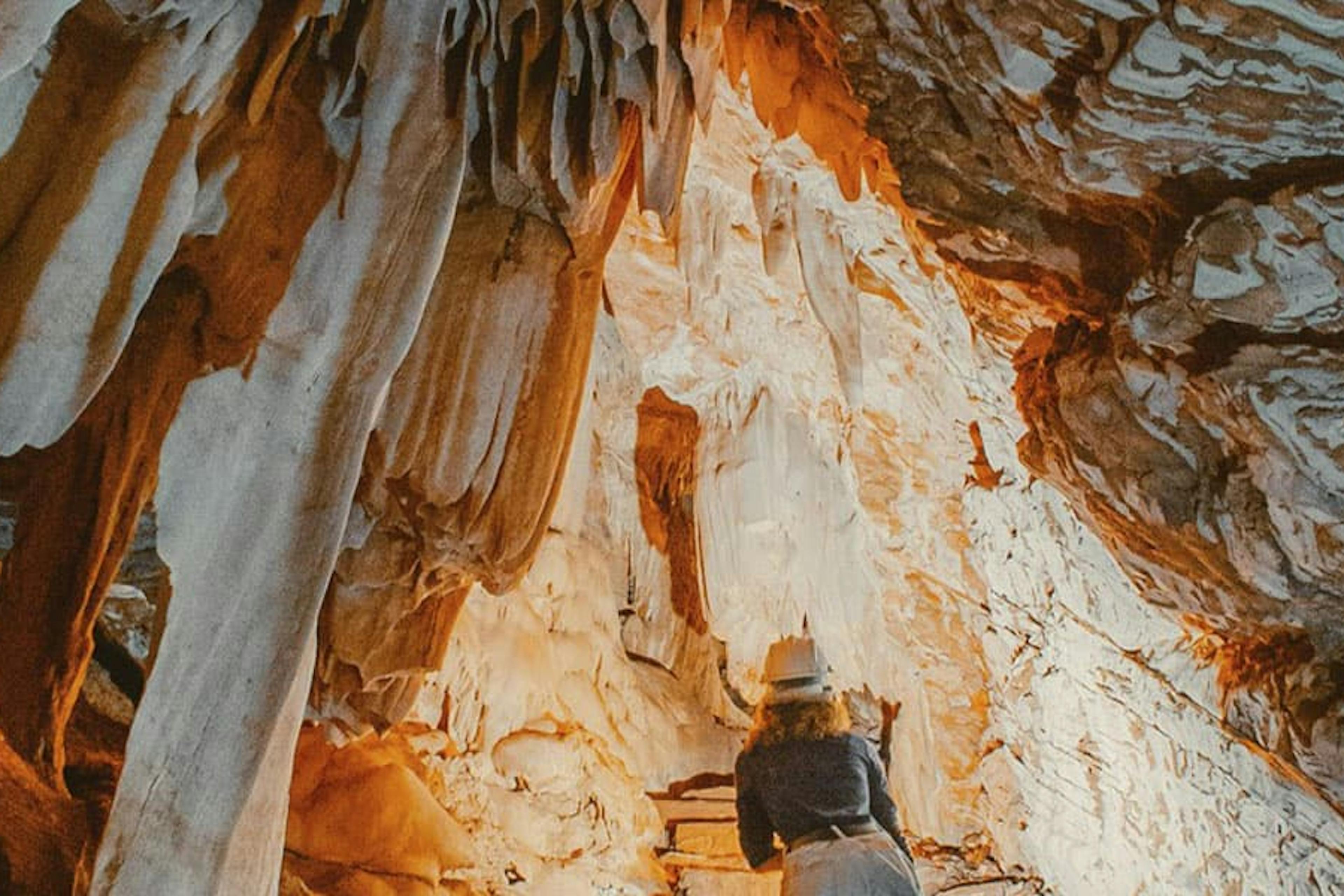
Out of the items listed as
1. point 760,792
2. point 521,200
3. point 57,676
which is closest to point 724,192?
point 521,200

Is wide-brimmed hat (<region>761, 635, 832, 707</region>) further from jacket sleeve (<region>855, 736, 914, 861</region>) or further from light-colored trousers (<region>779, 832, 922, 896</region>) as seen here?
light-colored trousers (<region>779, 832, 922, 896</region>)

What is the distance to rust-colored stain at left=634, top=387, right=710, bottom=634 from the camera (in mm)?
5352

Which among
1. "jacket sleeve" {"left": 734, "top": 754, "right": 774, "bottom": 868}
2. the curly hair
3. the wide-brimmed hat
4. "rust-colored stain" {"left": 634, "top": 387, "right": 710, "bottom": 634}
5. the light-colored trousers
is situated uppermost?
"rust-colored stain" {"left": 634, "top": 387, "right": 710, "bottom": 634}

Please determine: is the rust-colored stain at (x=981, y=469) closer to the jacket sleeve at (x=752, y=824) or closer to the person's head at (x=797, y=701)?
the person's head at (x=797, y=701)

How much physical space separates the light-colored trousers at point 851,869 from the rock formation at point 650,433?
4.08ft

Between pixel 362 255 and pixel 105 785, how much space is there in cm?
168

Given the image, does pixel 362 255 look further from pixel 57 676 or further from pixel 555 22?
pixel 57 676

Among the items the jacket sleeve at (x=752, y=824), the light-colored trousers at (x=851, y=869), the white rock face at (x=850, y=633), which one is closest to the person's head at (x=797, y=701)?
the jacket sleeve at (x=752, y=824)

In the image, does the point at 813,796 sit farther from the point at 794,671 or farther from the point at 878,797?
the point at 794,671

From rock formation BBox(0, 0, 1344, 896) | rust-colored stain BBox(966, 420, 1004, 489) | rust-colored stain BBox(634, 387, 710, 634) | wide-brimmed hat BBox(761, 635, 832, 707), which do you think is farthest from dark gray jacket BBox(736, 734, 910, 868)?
rust-colored stain BBox(966, 420, 1004, 489)

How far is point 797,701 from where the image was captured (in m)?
3.99

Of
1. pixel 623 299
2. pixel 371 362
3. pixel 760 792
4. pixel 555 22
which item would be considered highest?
pixel 623 299

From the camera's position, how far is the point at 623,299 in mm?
4668

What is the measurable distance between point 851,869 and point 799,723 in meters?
0.54
